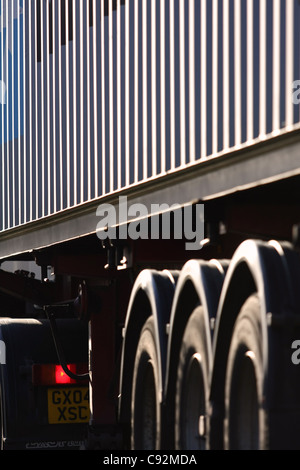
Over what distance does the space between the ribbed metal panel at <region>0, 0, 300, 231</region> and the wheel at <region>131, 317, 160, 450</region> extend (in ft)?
3.18

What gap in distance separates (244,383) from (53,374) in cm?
413

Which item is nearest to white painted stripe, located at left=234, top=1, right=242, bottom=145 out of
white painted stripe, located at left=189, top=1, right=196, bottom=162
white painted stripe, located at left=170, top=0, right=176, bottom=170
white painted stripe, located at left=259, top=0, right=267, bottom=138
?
white painted stripe, located at left=259, top=0, right=267, bottom=138

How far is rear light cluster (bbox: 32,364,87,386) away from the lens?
368 inches

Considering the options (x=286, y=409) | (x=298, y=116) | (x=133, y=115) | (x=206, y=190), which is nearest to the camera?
(x=286, y=409)

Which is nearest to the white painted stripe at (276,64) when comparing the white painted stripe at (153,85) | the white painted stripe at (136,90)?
the white painted stripe at (153,85)

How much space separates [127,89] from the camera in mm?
8016

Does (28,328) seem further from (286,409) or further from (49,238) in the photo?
(286,409)

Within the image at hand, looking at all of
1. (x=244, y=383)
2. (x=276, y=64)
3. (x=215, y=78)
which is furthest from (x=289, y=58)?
(x=244, y=383)

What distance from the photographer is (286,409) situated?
4.87 m

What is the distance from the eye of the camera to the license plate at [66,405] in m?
9.30

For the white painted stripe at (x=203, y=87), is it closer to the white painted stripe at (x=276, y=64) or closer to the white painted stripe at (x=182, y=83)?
the white painted stripe at (x=182, y=83)

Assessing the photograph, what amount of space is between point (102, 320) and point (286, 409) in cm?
460
